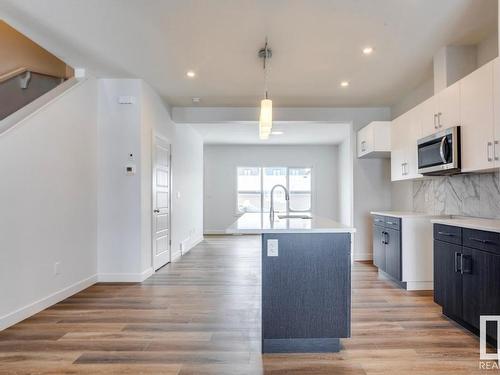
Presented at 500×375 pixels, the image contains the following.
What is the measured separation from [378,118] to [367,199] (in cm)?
137

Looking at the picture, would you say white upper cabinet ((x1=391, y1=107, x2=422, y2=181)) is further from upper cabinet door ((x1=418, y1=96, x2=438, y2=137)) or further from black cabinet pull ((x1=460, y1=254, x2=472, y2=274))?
black cabinet pull ((x1=460, y1=254, x2=472, y2=274))

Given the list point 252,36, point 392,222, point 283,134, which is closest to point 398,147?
point 392,222

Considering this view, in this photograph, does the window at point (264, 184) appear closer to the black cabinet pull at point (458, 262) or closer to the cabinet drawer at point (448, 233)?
the cabinet drawer at point (448, 233)

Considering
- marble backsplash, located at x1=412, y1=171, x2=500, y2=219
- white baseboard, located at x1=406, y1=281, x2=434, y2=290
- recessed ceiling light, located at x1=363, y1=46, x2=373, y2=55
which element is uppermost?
recessed ceiling light, located at x1=363, y1=46, x2=373, y2=55

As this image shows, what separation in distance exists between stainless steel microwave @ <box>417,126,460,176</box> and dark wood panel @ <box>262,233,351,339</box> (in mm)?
1531

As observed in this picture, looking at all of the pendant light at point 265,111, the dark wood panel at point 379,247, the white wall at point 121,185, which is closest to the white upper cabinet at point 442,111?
the dark wood panel at point 379,247

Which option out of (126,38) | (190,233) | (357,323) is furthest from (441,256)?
(190,233)

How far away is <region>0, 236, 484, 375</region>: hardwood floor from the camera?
2154mm

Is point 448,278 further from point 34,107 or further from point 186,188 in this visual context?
point 186,188

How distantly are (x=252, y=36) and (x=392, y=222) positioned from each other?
2655 mm

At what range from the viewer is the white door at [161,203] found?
189 inches

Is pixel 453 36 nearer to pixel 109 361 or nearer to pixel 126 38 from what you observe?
pixel 126 38

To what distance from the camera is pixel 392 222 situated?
4.02 meters

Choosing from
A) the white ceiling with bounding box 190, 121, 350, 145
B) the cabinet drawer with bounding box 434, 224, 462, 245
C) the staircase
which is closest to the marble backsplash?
the cabinet drawer with bounding box 434, 224, 462, 245
